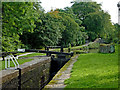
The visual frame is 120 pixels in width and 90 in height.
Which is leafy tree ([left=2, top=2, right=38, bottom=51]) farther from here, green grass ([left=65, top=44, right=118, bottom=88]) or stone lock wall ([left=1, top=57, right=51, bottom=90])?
green grass ([left=65, top=44, right=118, bottom=88])

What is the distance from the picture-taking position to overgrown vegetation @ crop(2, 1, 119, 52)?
462 inches

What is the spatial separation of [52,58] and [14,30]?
159 inches

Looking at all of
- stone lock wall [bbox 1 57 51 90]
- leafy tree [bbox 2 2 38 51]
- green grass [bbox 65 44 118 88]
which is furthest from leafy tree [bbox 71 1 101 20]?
green grass [bbox 65 44 118 88]

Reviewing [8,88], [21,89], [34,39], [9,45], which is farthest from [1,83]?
[34,39]

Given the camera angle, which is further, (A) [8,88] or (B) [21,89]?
(B) [21,89]

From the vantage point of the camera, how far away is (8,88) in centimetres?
610

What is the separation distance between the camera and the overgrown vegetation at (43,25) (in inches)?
462

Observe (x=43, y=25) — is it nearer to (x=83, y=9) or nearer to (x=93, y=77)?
→ (x=93, y=77)

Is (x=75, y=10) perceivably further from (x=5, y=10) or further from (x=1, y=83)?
(x=1, y=83)

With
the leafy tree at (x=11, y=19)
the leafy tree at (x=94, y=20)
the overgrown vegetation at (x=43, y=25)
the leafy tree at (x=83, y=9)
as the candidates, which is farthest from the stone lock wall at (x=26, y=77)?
the leafy tree at (x=83, y=9)

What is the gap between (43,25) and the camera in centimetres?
2047

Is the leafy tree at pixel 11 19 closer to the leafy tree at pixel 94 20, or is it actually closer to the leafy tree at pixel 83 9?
the leafy tree at pixel 94 20

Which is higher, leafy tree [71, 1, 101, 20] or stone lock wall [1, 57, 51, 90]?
leafy tree [71, 1, 101, 20]

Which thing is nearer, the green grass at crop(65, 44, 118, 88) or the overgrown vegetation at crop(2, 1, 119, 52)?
the green grass at crop(65, 44, 118, 88)
